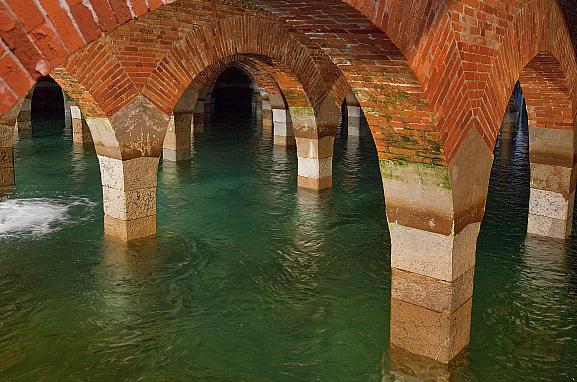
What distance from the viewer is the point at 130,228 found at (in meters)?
8.08

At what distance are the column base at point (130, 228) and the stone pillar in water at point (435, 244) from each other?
4.36 m

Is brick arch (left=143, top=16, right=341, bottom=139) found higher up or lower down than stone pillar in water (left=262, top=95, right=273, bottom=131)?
higher up

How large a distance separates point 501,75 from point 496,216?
5132mm

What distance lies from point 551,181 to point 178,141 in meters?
8.75

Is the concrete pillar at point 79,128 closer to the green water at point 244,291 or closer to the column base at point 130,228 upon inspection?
the green water at point 244,291

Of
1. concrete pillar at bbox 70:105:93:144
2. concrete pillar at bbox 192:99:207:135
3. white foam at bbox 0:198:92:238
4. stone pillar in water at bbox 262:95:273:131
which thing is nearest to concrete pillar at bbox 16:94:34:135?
concrete pillar at bbox 70:105:93:144

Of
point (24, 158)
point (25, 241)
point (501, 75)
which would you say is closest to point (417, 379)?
point (501, 75)

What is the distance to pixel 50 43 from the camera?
7.59 ft

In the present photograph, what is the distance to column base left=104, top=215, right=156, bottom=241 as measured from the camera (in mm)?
8055

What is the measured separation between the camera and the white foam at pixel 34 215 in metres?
8.61

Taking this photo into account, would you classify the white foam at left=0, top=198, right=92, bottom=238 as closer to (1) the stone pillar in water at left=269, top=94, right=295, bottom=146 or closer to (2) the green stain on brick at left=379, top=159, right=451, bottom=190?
(2) the green stain on brick at left=379, top=159, right=451, bottom=190

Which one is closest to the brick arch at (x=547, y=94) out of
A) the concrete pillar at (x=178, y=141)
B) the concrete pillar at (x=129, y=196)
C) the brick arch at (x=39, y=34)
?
the concrete pillar at (x=129, y=196)

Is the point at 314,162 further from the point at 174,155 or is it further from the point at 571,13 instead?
the point at 571,13

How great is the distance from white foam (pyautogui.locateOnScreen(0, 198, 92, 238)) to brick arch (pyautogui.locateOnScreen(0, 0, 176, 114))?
6.75m
